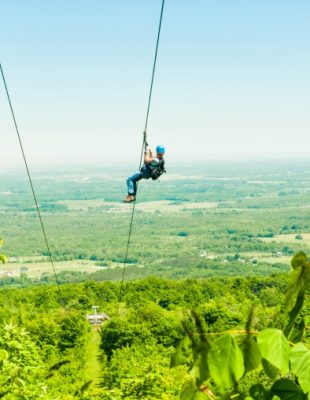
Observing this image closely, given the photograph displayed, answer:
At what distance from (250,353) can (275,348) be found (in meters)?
0.09

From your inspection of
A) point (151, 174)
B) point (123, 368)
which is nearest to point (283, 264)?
point (123, 368)

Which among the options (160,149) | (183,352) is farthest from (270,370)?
(160,149)

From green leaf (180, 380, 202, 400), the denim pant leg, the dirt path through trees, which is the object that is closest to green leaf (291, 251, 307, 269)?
green leaf (180, 380, 202, 400)

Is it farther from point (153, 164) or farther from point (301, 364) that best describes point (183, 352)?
point (153, 164)

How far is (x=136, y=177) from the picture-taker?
45.3ft

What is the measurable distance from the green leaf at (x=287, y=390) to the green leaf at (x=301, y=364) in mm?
94

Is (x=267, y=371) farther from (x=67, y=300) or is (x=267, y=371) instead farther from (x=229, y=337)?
(x=67, y=300)

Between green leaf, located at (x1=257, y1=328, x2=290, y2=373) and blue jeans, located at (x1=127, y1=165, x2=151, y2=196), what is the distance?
1147 centimetres

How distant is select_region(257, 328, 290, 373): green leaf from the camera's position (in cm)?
152

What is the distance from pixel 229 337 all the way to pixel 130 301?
63.4m

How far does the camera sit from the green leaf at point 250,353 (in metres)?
1.57

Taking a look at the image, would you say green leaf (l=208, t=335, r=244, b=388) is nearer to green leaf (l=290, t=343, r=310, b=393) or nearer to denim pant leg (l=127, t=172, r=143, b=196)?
green leaf (l=290, t=343, r=310, b=393)

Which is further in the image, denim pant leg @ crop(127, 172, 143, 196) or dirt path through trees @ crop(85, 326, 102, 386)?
dirt path through trees @ crop(85, 326, 102, 386)

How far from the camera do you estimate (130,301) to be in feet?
209
